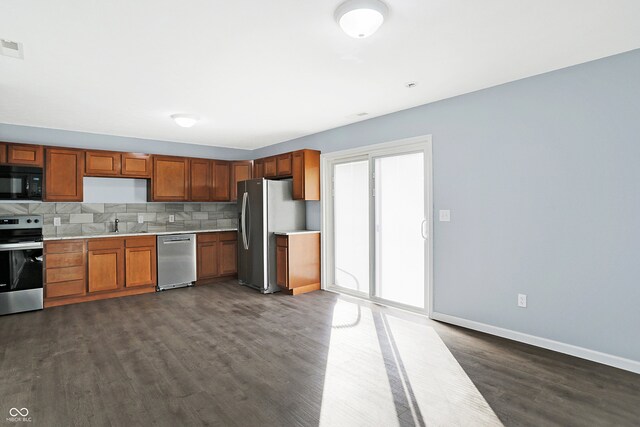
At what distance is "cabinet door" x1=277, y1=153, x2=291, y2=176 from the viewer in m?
5.49

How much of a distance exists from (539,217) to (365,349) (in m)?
1.96

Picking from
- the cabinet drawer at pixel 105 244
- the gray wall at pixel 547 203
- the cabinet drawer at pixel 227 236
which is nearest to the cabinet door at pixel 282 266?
the cabinet drawer at pixel 227 236

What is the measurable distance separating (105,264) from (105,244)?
0.94 ft

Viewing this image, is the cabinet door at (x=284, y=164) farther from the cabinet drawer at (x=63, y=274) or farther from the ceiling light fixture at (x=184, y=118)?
the cabinet drawer at (x=63, y=274)

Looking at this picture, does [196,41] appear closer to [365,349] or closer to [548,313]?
[365,349]

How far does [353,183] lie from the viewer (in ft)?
16.6

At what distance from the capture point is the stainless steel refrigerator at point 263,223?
17.2 ft

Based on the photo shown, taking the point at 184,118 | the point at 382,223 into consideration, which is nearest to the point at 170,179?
the point at 184,118

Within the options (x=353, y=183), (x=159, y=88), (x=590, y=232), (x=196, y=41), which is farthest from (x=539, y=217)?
(x=159, y=88)

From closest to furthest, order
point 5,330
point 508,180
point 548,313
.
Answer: point 548,313, point 508,180, point 5,330

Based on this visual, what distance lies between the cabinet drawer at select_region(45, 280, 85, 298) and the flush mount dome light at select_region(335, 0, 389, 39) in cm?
480

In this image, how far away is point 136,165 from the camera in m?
5.46

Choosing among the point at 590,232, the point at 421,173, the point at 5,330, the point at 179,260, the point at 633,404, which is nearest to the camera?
the point at 633,404

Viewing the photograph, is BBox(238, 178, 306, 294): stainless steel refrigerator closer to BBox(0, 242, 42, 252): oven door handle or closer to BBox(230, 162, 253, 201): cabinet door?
BBox(230, 162, 253, 201): cabinet door
